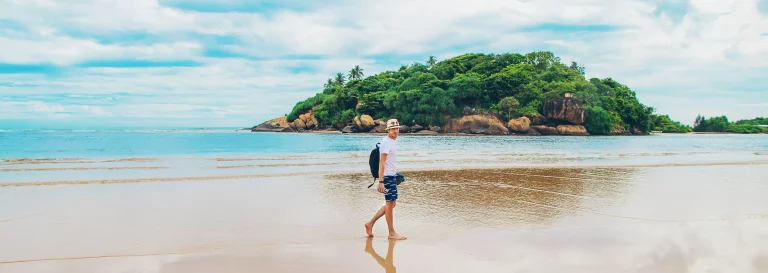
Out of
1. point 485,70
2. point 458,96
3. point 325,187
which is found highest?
point 485,70

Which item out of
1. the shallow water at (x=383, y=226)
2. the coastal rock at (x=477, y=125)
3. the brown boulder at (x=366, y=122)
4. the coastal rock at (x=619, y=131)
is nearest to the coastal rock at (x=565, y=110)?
the coastal rock at (x=477, y=125)

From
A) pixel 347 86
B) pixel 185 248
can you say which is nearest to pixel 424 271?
pixel 185 248

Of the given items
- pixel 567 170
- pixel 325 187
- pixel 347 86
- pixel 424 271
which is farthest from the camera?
pixel 347 86

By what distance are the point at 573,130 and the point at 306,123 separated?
53619mm

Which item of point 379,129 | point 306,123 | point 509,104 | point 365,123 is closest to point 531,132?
point 509,104

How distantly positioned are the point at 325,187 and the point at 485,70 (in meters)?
86.6

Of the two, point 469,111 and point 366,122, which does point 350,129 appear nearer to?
Result: point 366,122

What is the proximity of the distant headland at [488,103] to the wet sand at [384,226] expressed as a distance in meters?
66.6

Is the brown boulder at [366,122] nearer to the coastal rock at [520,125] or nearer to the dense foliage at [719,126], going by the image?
the coastal rock at [520,125]

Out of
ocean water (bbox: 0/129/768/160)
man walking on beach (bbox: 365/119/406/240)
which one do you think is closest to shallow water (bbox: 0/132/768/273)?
man walking on beach (bbox: 365/119/406/240)

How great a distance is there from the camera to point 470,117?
81.1m

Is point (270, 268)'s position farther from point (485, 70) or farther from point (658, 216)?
point (485, 70)

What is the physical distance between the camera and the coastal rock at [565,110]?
77000 mm

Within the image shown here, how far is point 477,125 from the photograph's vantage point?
261 feet
